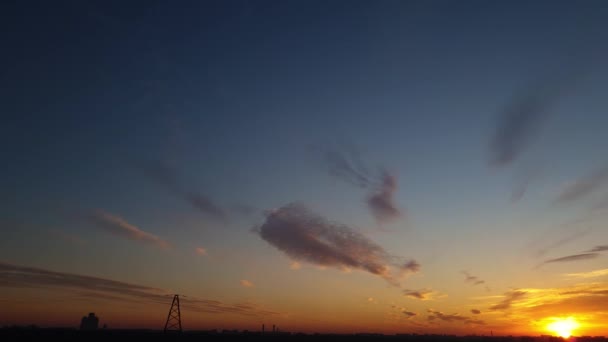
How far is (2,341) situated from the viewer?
78.6m

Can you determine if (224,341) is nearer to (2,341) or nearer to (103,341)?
(103,341)

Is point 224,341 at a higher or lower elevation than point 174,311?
lower

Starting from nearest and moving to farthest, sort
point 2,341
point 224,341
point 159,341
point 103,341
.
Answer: point 2,341, point 103,341, point 159,341, point 224,341

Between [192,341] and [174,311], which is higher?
[174,311]

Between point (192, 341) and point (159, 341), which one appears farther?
point (192, 341)

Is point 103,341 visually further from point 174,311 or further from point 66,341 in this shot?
point 174,311

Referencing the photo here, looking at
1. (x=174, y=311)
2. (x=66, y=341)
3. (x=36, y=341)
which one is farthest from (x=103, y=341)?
(x=174, y=311)

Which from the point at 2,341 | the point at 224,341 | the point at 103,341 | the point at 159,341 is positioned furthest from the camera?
the point at 224,341

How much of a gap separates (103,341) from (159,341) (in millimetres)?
13340

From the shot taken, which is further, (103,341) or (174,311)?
(174,311)

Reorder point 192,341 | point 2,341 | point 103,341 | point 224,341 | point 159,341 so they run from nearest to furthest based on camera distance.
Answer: point 2,341, point 103,341, point 159,341, point 192,341, point 224,341

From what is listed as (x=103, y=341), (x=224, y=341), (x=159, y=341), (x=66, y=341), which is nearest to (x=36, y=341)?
(x=66, y=341)

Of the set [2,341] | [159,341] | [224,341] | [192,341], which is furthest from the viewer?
[224,341]

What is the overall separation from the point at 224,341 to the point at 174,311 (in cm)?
1902
